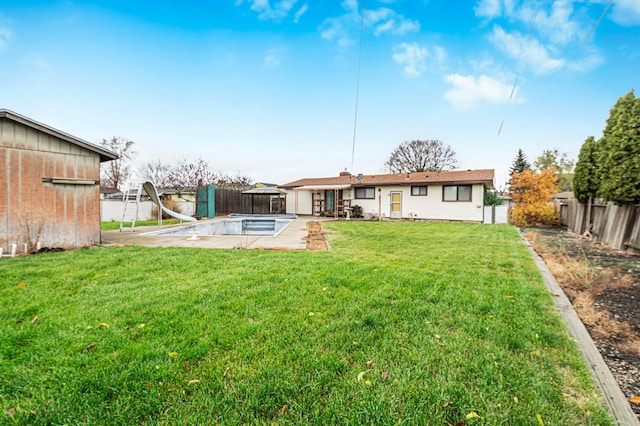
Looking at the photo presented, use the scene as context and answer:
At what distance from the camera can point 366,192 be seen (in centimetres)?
2133

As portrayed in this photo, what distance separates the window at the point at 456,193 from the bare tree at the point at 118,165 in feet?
94.5

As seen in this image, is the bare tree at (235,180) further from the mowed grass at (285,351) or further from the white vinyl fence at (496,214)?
the mowed grass at (285,351)

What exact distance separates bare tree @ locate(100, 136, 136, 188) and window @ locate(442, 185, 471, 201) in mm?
28817

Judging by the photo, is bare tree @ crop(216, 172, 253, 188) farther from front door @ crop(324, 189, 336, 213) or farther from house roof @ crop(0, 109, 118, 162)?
house roof @ crop(0, 109, 118, 162)

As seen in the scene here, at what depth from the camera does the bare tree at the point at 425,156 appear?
32.9 meters

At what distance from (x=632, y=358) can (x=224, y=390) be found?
337cm

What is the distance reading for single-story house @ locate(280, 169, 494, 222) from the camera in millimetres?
17594

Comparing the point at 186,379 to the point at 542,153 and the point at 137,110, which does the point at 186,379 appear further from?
the point at 542,153

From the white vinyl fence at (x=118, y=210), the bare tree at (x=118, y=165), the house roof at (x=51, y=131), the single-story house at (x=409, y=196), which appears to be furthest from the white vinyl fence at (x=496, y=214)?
the bare tree at (x=118, y=165)

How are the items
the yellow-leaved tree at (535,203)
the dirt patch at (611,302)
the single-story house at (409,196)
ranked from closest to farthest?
1. the dirt patch at (611,302)
2. the yellow-leaved tree at (535,203)
3. the single-story house at (409,196)

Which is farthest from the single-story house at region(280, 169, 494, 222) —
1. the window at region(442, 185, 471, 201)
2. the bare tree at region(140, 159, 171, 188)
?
the bare tree at region(140, 159, 171, 188)

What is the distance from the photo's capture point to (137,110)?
15852 millimetres

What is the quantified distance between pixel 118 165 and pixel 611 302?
3686cm

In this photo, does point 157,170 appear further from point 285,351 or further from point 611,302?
point 611,302
